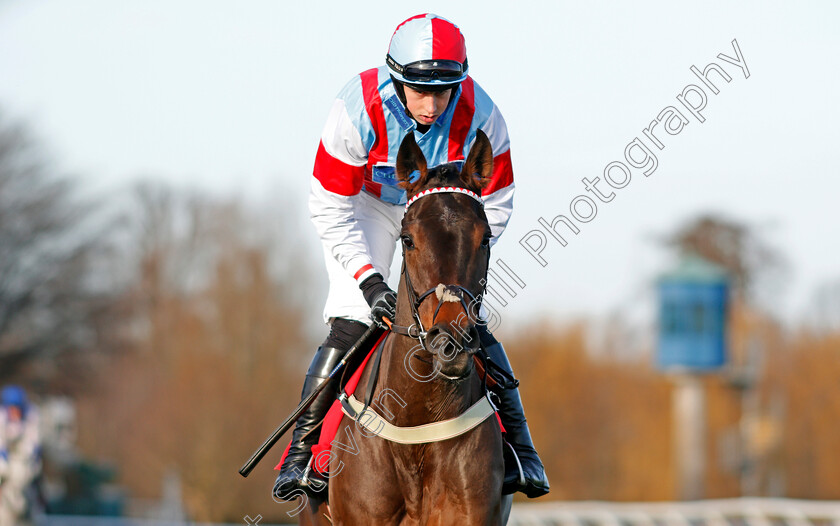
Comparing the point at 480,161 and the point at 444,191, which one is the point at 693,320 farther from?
the point at 444,191

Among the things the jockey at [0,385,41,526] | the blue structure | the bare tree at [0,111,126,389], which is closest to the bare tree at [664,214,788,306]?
the blue structure

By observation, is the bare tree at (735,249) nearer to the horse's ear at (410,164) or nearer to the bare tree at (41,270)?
the bare tree at (41,270)

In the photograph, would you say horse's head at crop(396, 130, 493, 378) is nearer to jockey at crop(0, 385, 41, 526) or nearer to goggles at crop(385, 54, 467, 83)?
goggles at crop(385, 54, 467, 83)

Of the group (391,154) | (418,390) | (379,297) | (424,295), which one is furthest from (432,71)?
(418,390)

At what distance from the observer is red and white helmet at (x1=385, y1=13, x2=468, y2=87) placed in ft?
17.3

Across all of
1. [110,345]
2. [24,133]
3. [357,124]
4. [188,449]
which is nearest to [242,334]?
[110,345]

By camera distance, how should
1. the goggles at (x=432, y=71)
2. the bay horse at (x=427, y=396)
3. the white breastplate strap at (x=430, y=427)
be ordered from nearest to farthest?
the bay horse at (x=427, y=396), the white breastplate strap at (x=430, y=427), the goggles at (x=432, y=71)

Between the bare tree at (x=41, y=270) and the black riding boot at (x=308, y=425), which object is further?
the bare tree at (x=41, y=270)

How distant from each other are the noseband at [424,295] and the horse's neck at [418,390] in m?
0.11

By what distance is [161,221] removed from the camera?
5272 cm

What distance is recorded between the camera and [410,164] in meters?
4.95

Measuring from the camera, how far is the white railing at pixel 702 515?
2008 centimetres

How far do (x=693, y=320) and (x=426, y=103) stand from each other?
32.5 meters

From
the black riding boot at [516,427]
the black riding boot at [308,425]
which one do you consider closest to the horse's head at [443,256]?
the black riding boot at [516,427]
